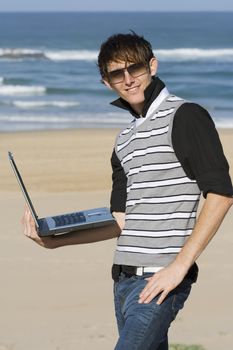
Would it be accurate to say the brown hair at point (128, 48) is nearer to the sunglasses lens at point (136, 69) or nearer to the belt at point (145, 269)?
the sunglasses lens at point (136, 69)

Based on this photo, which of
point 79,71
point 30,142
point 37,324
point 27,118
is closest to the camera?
point 37,324

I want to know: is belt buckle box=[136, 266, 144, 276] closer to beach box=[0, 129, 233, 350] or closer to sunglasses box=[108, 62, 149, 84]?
sunglasses box=[108, 62, 149, 84]

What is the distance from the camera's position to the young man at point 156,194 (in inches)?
134

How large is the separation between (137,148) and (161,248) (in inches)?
15.6

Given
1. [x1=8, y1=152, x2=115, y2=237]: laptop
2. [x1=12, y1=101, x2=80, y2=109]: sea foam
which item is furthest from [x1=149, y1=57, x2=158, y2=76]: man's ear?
[x1=12, y1=101, x2=80, y2=109]: sea foam

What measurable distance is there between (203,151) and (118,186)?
2.04 feet

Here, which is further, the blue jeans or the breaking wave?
the breaking wave

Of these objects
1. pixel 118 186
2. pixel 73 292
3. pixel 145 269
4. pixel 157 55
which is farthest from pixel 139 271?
pixel 157 55

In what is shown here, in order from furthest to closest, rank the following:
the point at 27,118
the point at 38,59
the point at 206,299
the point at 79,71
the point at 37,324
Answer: the point at 38,59 < the point at 79,71 < the point at 27,118 < the point at 206,299 < the point at 37,324

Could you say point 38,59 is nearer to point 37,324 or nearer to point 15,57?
point 15,57

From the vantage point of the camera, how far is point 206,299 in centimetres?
746

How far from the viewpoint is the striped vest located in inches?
138

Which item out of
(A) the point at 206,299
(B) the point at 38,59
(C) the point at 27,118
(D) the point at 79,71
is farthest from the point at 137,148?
(B) the point at 38,59

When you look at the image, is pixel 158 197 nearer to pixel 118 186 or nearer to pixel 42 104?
pixel 118 186
